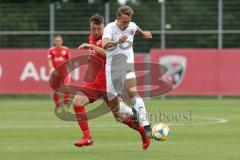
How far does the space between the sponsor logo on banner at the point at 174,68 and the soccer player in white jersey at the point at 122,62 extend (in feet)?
54.4

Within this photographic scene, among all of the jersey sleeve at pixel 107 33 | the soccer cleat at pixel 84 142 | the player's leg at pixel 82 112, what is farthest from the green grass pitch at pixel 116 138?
the jersey sleeve at pixel 107 33

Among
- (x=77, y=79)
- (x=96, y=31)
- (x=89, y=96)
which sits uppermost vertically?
(x=96, y=31)

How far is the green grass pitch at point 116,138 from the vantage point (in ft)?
40.2

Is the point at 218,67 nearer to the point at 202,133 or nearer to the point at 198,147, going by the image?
the point at 202,133

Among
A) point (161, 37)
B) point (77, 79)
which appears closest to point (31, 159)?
point (77, 79)

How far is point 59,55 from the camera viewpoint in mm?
25516

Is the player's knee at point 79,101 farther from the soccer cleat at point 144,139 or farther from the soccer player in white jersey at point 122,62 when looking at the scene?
the soccer cleat at point 144,139

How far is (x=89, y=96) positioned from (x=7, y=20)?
71.3ft

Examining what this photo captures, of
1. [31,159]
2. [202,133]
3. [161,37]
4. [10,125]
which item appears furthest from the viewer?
[161,37]

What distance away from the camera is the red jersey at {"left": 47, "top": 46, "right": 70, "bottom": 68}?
25453 mm

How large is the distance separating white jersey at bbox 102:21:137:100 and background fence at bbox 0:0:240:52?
19.9 metres

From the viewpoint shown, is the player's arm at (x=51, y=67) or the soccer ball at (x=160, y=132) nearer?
the soccer ball at (x=160, y=132)

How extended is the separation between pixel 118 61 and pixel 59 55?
11953 millimetres

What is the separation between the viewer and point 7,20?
115 ft
